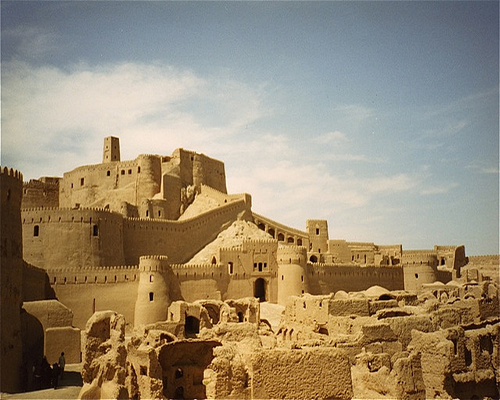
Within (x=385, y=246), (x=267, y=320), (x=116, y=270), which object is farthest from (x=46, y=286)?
(x=385, y=246)

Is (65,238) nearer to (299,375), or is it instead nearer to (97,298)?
(97,298)

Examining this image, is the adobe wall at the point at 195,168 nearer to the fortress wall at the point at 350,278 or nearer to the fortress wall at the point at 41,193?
the fortress wall at the point at 41,193

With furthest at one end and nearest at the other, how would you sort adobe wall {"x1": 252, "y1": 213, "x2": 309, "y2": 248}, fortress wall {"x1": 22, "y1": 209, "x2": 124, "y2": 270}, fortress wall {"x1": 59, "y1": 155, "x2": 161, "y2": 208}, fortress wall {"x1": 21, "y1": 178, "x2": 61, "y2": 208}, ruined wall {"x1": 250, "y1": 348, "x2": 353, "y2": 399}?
adobe wall {"x1": 252, "y1": 213, "x2": 309, "y2": 248} → fortress wall {"x1": 59, "y1": 155, "x2": 161, "y2": 208} → fortress wall {"x1": 21, "y1": 178, "x2": 61, "y2": 208} → fortress wall {"x1": 22, "y1": 209, "x2": 124, "y2": 270} → ruined wall {"x1": 250, "y1": 348, "x2": 353, "y2": 399}

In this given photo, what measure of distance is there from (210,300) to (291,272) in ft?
24.0

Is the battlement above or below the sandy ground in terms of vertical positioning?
above

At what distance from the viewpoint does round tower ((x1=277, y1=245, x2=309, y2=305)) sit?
35.2 m

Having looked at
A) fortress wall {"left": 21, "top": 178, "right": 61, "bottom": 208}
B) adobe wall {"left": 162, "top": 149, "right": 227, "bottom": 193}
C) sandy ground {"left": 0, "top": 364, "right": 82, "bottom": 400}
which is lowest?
sandy ground {"left": 0, "top": 364, "right": 82, "bottom": 400}

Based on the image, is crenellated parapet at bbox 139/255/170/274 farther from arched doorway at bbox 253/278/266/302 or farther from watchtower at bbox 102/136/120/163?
watchtower at bbox 102/136/120/163

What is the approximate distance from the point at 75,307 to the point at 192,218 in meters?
13.7

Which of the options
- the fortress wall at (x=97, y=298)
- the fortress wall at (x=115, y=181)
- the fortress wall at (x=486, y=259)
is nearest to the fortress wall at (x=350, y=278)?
the fortress wall at (x=97, y=298)

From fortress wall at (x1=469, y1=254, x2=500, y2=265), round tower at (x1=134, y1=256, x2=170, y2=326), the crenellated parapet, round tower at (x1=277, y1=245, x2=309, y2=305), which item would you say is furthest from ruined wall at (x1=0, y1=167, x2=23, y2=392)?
fortress wall at (x1=469, y1=254, x2=500, y2=265)

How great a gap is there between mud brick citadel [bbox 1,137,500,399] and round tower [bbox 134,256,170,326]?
8 cm

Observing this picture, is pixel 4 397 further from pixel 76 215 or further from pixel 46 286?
pixel 76 215

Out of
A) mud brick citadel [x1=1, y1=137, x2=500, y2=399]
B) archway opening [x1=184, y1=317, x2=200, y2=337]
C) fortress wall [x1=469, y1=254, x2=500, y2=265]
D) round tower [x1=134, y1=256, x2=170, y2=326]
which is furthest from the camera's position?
fortress wall [x1=469, y1=254, x2=500, y2=265]
